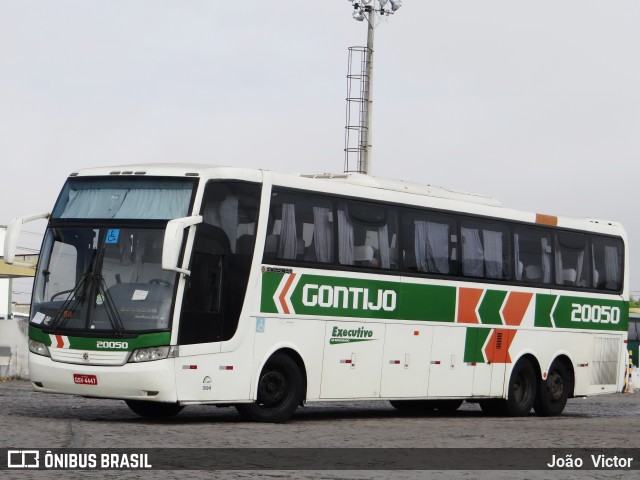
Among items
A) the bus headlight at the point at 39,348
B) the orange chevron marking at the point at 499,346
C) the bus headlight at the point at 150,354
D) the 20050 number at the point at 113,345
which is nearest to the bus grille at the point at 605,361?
the orange chevron marking at the point at 499,346

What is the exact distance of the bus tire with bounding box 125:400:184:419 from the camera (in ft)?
64.1

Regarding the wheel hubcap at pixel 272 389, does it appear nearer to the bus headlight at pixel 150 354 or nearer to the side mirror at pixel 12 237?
the bus headlight at pixel 150 354

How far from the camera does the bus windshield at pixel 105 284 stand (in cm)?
1731

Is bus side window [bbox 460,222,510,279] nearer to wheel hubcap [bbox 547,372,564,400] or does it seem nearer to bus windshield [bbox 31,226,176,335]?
wheel hubcap [bbox 547,372,564,400]

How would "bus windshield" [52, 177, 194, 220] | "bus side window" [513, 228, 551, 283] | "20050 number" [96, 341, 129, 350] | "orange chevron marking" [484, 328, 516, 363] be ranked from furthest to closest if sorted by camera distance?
"bus side window" [513, 228, 551, 283], "orange chevron marking" [484, 328, 516, 363], "bus windshield" [52, 177, 194, 220], "20050 number" [96, 341, 129, 350]

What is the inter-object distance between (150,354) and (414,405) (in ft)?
28.8

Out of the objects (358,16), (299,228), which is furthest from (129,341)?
(358,16)

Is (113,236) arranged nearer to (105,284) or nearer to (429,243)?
(105,284)

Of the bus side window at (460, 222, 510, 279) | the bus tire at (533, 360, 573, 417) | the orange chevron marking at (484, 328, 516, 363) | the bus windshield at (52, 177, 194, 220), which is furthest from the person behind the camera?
the bus tire at (533, 360, 573, 417)

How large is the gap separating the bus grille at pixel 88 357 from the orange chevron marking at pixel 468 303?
7.23 meters

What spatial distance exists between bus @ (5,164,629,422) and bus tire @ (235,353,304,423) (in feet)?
0.07

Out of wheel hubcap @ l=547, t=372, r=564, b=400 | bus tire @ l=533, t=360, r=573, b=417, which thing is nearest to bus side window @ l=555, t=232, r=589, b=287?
bus tire @ l=533, t=360, r=573, b=417

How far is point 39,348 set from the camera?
17938 mm

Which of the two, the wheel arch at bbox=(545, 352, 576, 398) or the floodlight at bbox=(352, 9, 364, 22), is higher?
the floodlight at bbox=(352, 9, 364, 22)
